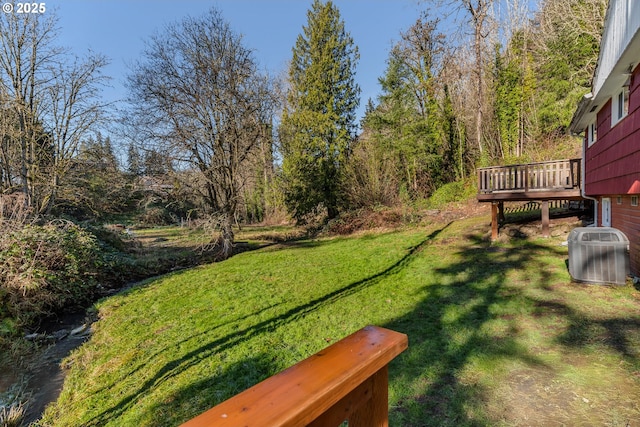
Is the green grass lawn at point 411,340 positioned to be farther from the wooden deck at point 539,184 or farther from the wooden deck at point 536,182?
the wooden deck at point 536,182

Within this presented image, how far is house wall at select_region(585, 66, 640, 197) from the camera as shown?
14.3 ft

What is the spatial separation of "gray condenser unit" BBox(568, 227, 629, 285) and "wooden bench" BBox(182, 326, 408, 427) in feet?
18.0

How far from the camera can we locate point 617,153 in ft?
17.0

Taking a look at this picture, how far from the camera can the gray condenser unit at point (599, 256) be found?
15.6ft

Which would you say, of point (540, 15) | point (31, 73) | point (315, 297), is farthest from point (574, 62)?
point (31, 73)

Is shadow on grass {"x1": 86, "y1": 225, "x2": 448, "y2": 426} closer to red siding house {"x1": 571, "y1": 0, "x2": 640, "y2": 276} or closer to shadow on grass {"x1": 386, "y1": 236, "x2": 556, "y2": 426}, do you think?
shadow on grass {"x1": 386, "y1": 236, "x2": 556, "y2": 426}

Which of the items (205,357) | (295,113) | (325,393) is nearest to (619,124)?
(325,393)

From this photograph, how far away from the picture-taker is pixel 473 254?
7.41 meters

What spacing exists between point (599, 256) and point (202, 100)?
10.3 metres

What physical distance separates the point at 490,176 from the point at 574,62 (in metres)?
10.1

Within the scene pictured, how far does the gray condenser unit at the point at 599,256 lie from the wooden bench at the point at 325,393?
18.0 feet

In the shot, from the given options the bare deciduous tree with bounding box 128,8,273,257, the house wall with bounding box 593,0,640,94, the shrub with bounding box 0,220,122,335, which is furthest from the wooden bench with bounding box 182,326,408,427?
the bare deciduous tree with bounding box 128,8,273,257

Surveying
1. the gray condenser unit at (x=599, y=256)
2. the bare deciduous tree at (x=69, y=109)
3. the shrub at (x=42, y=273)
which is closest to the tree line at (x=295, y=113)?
the bare deciduous tree at (x=69, y=109)

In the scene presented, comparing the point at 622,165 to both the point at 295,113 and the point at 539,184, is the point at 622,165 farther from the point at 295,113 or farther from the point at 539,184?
the point at 295,113
